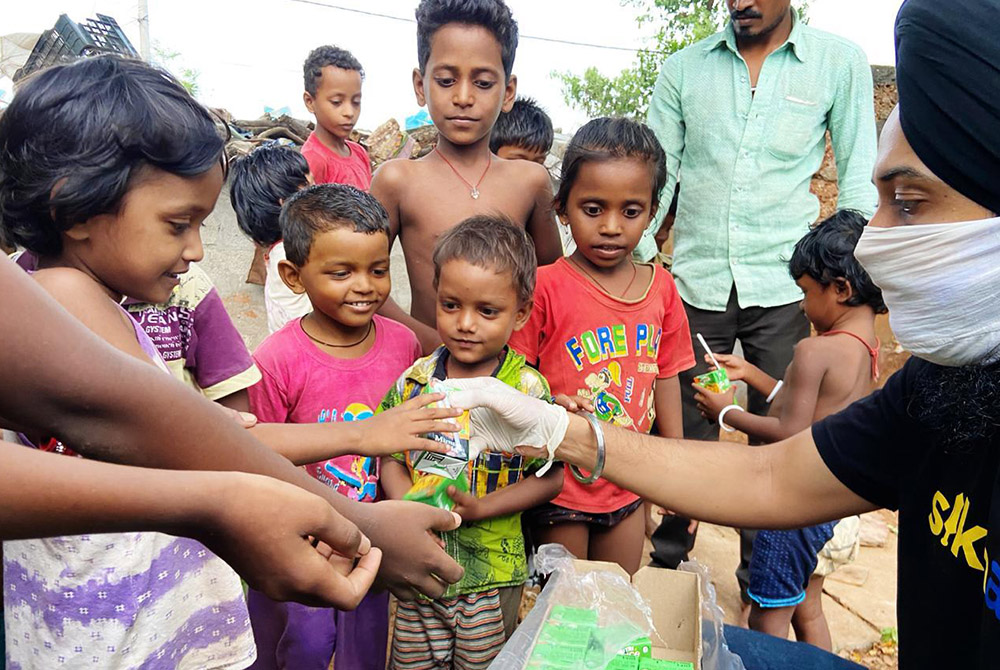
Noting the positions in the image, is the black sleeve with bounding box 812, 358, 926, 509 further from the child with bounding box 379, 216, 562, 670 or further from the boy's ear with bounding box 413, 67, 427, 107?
the boy's ear with bounding box 413, 67, 427, 107

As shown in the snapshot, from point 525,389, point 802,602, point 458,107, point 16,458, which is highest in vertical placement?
point 458,107

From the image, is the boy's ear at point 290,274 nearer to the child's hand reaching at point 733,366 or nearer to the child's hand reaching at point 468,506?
the child's hand reaching at point 468,506

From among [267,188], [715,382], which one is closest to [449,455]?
[715,382]

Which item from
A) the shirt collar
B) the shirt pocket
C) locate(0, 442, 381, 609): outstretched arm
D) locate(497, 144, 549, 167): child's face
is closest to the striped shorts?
locate(0, 442, 381, 609): outstretched arm

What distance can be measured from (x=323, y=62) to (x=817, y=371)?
4.16 m

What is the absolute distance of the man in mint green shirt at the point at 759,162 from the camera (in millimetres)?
3428

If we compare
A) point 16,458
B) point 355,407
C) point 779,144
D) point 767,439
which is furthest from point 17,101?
point 779,144

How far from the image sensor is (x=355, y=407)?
7.63ft

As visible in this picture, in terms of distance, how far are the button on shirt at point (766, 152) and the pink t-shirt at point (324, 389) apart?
5.12 ft

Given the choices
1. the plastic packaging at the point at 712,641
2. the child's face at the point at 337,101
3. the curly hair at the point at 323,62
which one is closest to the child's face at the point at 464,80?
the plastic packaging at the point at 712,641

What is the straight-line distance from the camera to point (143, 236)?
1.47m

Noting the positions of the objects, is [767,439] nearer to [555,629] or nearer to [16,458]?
[555,629]

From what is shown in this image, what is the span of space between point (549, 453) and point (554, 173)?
446cm

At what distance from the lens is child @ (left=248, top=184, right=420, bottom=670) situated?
90.1 inches
